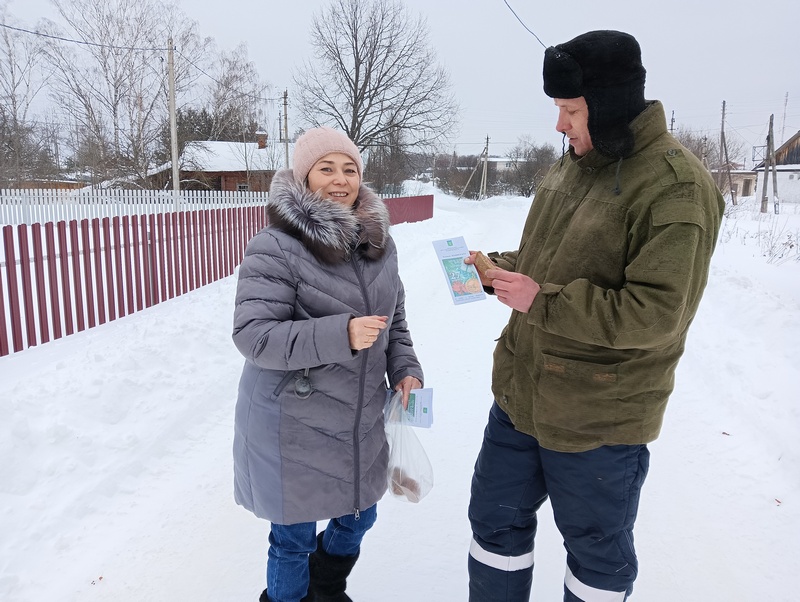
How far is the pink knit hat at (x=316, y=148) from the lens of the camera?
1.97 m

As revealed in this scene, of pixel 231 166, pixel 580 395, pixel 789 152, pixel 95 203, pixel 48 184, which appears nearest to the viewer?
pixel 580 395

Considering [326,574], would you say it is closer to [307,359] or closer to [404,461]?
[404,461]

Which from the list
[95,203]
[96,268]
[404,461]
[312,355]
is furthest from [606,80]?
[95,203]

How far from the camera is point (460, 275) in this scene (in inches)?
76.4

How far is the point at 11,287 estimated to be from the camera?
16.6ft

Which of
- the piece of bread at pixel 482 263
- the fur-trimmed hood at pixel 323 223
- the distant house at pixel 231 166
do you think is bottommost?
the piece of bread at pixel 482 263

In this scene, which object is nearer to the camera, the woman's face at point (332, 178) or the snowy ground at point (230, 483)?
the woman's face at point (332, 178)

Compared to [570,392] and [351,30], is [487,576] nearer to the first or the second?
[570,392]

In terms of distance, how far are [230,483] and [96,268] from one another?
172 inches

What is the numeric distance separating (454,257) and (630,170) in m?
0.65

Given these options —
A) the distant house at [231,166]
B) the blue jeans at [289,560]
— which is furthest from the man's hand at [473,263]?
the distant house at [231,166]

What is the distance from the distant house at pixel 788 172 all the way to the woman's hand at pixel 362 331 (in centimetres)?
4747

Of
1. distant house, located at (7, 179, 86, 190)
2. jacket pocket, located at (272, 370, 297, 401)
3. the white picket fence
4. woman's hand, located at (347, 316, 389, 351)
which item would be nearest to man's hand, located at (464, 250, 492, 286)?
woman's hand, located at (347, 316, 389, 351)

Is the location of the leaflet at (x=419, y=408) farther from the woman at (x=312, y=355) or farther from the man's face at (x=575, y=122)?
the man's face at (x=575, y=122)
